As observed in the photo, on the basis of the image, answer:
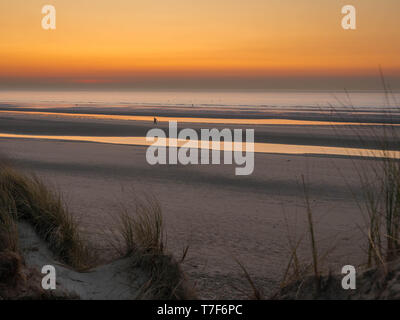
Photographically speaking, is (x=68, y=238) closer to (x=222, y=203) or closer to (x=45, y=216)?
(x=45, y=216)

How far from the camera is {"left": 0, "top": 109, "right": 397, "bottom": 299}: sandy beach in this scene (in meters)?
5.33

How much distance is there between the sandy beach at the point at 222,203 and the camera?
533 centimetres

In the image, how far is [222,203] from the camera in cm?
829

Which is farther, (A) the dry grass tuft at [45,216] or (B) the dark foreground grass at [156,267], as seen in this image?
(A) the dry grass tuft at [45,216]

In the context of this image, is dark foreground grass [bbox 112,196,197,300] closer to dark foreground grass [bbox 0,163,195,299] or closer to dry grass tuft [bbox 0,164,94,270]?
dark foreground grass [bbox 0,163,195,299]

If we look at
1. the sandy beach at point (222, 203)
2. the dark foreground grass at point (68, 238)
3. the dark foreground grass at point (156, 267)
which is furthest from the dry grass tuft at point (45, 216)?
the sandy beach at point (222, 203)

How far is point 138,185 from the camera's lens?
9.78 meters

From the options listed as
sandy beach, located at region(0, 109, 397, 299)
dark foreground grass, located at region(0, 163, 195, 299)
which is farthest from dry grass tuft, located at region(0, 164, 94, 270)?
sandy beach, located at region(0, 109, 397, 299)

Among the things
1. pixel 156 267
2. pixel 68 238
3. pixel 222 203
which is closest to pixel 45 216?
pixel 68 238

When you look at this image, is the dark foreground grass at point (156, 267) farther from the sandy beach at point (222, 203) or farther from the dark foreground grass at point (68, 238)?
the sandy beach at point (222, 203)

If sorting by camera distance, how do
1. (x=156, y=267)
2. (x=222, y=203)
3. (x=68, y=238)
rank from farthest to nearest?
(x=222, y=203), (x=68, y=238), (x=156, y=267)
